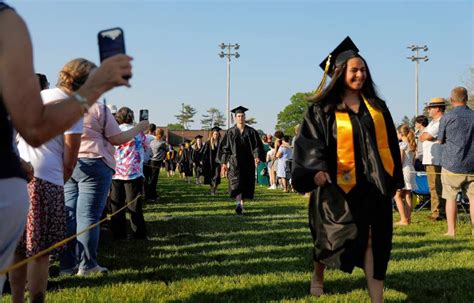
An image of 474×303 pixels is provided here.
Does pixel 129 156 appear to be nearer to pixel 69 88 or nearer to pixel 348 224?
pixel 69 88

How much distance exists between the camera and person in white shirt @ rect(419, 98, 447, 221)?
26.5ft

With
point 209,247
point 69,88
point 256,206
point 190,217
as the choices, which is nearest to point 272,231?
point 209,247

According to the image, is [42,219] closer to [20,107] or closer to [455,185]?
[20,107]

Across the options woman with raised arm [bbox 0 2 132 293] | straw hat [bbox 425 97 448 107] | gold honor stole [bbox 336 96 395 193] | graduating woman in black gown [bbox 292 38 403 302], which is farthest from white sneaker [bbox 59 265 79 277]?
straw hat [bbox 425 97 448 107]

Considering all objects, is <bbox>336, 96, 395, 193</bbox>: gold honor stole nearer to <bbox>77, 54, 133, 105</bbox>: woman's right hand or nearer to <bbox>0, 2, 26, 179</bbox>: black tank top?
<bbox>77, 54, 133, 105</bbox>: woman's right hand

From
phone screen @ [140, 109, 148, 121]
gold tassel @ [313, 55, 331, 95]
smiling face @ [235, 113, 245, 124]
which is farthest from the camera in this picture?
smiling face @ [235, 113, 245, 124]

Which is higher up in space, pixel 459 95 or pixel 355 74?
pixel 459 95

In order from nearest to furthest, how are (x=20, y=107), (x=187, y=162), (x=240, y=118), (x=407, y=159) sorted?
(x=20, y=107)
(x=407, y=159)
(x=240, y=118)
(x=187, y=162)

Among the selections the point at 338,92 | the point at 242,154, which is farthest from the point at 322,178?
the point at 242,154

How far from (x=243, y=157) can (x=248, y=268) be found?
520 cm

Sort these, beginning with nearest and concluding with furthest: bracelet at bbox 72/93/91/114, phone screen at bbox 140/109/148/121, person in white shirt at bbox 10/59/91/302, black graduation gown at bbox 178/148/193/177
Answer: bracelet at bbox 72/93/91/114
person in white shirt at bbox 10/59/91/302
phone screen at bbox 140/109/148/121
black graduation gown at bbox 178/148/193/177

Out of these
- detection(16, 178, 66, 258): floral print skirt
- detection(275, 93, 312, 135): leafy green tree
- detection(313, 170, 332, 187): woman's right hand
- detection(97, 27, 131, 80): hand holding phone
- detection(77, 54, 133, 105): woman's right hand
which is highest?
detection(275, 93, 312, 135): leafy green tree

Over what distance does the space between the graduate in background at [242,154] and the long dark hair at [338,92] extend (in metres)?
6.18

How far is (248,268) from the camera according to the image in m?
5.04
